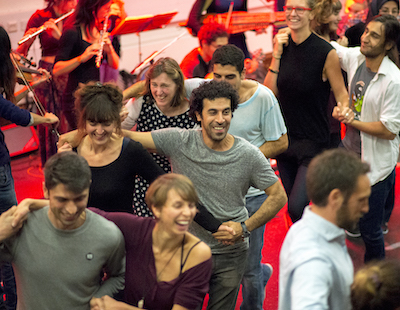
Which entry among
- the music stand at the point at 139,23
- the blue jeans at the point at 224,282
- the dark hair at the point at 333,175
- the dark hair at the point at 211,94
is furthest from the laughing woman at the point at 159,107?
the music stand at the point at 139,23

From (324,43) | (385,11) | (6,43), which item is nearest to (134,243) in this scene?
(6,43)

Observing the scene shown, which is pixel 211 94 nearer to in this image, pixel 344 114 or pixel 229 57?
pixel 229 57

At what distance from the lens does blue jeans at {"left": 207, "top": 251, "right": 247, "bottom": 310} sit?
92.4 inches

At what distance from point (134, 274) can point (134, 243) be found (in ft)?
0.37

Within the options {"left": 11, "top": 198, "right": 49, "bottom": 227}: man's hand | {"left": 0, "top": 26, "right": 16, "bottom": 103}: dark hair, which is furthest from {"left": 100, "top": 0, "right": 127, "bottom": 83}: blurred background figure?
{"left": 11, "top": 198, "right": 49, "bottom": 227}: man's hand

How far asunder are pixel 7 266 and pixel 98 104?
3.79 ft

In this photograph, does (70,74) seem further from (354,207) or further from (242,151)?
(354,207)

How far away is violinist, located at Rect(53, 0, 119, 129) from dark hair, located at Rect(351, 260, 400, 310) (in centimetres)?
332

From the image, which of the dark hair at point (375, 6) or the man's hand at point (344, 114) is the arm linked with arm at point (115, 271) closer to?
the man's hand at point (344, 114)

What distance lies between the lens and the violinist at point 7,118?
2.89 metres

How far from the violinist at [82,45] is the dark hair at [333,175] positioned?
3039 mm

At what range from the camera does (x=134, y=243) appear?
1.94m

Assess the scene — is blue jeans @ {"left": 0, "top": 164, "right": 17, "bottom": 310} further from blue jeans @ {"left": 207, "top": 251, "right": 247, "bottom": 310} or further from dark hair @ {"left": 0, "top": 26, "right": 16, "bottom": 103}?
blue jeans @ {"left": 207, "top": 251, "right": 247, "bottom": 310}

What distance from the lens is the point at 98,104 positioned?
7.79 feet
